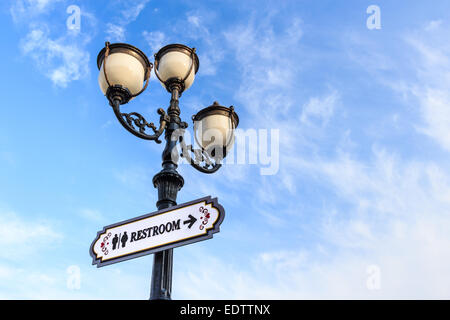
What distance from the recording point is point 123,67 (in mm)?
5324

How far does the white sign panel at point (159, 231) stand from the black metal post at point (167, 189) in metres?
0.24

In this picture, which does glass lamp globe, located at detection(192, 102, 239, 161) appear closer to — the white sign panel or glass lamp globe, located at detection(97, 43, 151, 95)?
glass lamp globe, located at detection(97, 43, 151, 95)

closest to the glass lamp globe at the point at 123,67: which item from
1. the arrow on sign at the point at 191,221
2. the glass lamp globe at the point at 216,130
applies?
the glass lamp globe at the point at 216,130

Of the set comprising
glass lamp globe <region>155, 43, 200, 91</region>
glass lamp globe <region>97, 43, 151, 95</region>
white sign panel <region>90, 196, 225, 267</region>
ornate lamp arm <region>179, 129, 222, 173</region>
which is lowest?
white sign panel <region>90, 196, 225, 267</region>

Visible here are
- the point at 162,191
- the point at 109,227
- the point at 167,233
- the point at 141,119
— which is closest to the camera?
the point at 167,233

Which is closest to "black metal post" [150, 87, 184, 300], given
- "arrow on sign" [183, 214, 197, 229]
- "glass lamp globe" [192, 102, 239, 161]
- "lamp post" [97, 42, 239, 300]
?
"lamp post" [97, 42, 239, 300]

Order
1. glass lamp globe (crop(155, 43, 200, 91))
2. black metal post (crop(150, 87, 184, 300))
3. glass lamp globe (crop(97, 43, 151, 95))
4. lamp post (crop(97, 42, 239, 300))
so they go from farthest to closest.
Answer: glass lamp globe (crop(155, 43, 200, 91))
glass lamp globe (crop(97, 43, 151, 95))
lamp post (crop(97, 42, 239, 300))
black metal post (crop(150, 87, 184, 300))

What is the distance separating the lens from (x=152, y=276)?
4230mm

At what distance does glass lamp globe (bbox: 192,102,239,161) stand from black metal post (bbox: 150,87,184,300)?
53 centimetres

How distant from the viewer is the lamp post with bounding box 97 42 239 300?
472 cm
